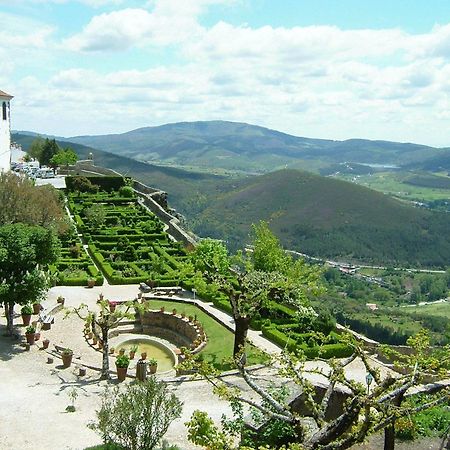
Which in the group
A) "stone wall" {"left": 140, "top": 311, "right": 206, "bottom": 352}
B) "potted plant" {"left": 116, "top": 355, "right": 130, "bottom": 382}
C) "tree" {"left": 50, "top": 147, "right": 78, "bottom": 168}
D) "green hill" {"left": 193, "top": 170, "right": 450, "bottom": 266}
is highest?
"tree" {"left": 50, "top": 147, "right": 78, "bottom": 168}

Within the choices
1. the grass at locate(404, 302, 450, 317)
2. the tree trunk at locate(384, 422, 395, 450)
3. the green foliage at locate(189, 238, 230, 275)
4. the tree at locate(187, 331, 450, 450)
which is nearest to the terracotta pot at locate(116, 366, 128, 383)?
the tree at locate(187, 331, 450, 450)

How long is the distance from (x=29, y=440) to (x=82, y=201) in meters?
43.4

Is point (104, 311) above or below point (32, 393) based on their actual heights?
above

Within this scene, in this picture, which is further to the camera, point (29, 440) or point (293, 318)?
point (293, 318)

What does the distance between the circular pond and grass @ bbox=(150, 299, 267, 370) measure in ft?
6.50

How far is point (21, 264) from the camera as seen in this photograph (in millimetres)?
25344

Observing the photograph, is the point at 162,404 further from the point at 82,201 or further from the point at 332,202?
the point at 332,202

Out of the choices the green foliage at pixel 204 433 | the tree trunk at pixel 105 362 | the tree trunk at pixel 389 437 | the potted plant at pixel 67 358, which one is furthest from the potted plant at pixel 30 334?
the tree trunk at pixel 389 437

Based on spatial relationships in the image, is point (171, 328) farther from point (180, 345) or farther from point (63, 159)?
point (63, 159)

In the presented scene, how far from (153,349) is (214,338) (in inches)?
130

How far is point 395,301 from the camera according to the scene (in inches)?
5079

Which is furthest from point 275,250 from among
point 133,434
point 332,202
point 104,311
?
point 332,202

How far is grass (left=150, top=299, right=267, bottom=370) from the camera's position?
25141 millimetres

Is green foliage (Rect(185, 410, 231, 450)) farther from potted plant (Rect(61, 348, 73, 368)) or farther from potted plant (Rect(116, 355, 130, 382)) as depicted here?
potted plant (Rect(61, 348, 73, 368))
